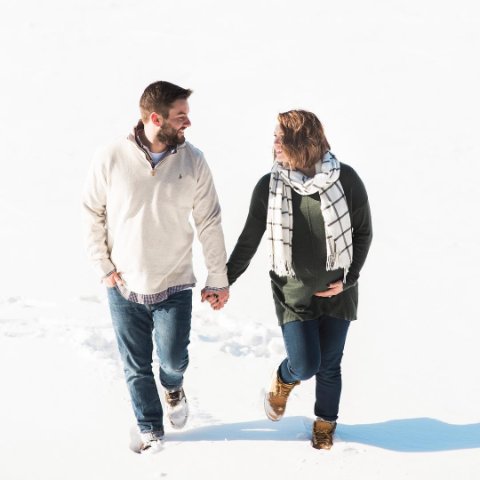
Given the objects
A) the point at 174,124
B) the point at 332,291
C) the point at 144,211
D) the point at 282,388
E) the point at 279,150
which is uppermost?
the point at 174,124

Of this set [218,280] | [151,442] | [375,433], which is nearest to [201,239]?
[218,280]

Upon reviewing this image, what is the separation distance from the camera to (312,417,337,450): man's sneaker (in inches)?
159

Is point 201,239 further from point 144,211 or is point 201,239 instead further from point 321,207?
point 321,207

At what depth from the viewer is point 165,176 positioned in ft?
12.0

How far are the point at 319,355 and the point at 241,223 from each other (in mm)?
4135

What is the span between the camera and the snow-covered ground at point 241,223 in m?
4.06

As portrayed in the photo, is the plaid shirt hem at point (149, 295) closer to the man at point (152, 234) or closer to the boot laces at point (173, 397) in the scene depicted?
the man at point (152, 234)

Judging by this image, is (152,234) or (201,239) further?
(201,239)

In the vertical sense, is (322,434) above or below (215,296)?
below

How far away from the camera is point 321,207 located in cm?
362

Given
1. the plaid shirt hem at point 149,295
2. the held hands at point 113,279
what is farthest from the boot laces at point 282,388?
the held hands at point 113,279

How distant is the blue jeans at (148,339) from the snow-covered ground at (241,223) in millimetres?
261

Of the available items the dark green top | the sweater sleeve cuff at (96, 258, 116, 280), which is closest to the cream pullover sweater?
the sweater sleeve cuff at (96, 258, 116, 280)

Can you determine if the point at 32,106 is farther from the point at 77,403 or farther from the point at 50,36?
the point at 77,403
